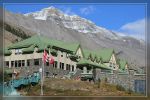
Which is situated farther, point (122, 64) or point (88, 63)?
point (88, 63)

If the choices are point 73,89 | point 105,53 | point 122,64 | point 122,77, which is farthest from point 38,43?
point 122,64

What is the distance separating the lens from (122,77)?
22719mm

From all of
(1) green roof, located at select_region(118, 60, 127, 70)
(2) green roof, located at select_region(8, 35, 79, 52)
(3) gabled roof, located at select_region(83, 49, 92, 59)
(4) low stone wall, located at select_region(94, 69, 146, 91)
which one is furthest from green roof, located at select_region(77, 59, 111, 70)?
(2) green roof, located at select_region(8, 35, 79, 52)

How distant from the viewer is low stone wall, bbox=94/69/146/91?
21736 mm

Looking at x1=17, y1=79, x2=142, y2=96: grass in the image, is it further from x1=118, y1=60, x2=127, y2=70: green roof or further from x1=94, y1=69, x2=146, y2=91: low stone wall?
x1=118, y1=60, x2=127, y2=70: green roof

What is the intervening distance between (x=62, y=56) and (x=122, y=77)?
11.1 feet

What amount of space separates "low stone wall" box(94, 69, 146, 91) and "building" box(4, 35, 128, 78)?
0.33 meters

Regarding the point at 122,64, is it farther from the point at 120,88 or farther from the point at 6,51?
the point at 6,51

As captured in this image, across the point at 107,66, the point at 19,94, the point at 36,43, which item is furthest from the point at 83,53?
the point at 19,94

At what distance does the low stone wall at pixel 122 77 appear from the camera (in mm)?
21736

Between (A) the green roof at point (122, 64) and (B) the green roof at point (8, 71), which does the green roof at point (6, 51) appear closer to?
(B) the green roof at point (8, 71)

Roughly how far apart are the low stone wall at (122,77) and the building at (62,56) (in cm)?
33

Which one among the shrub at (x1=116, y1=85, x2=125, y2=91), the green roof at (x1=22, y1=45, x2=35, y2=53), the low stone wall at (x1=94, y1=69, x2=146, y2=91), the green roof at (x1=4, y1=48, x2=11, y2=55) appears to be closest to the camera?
the green roof at (x1=4, y1=48, x2=11, y2=55)

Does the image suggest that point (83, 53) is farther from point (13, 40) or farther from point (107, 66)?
point (13, 40)
